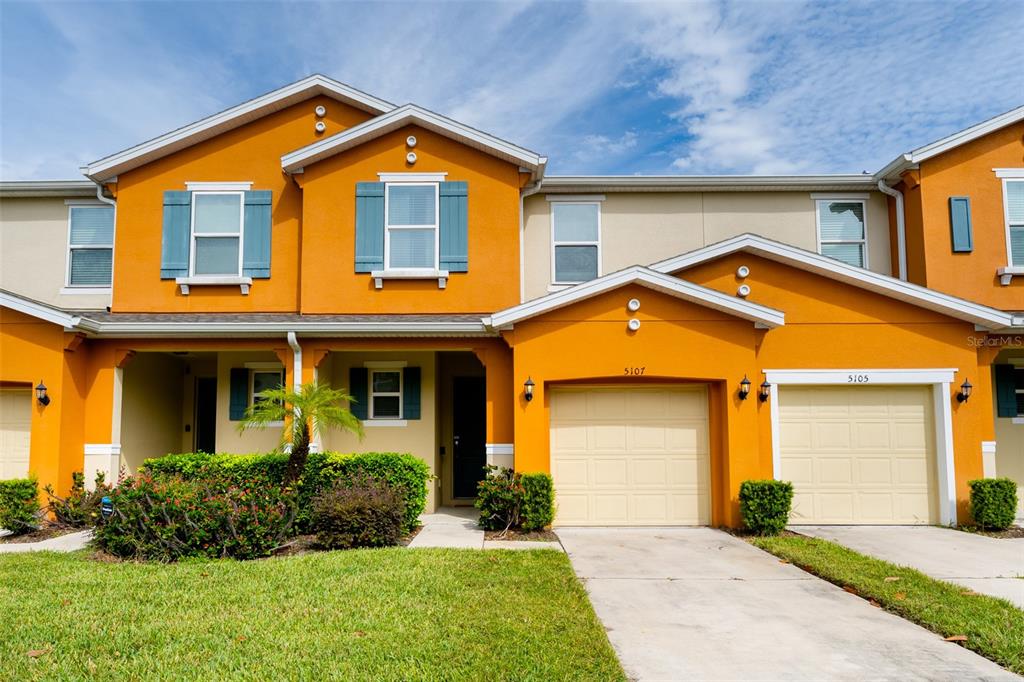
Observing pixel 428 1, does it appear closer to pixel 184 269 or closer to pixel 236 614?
pixel 184 269

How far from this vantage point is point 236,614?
5660mm

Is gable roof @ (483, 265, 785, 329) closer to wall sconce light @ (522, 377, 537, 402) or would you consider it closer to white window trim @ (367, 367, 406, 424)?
wall sconce light @ (522, 377, 537, 402)

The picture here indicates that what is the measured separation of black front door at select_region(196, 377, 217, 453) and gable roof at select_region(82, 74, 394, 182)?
4.61 metres

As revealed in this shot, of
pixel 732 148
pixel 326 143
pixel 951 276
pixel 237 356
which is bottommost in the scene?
pixel 237 356

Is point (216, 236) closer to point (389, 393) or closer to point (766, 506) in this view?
point (389, 393)

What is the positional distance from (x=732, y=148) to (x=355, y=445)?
1151 centimetres

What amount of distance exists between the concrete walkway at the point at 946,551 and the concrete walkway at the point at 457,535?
417 centimetres

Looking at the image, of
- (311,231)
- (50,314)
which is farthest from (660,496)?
(50,314)

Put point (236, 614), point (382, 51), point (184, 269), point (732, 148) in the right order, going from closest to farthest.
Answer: point (236, 614) → point (184, 269) → point (382, 51) → point (732, 148)

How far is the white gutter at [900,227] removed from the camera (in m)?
12.2

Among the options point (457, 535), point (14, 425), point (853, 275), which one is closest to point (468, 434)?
point (457, 535)

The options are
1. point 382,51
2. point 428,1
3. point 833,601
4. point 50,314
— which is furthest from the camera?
point 382,51

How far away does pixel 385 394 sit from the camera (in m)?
12.2

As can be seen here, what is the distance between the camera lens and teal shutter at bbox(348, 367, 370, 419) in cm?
1216
